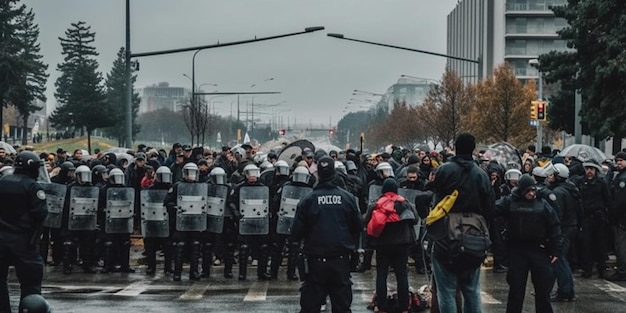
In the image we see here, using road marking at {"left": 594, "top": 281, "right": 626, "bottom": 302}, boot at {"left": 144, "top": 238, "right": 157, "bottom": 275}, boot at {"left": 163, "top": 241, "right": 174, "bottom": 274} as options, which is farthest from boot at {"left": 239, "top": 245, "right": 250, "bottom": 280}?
road marking at {"left": 594, "top": 281, "right": 626, "bottom": 302}

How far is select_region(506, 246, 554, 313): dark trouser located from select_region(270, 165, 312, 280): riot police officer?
17.3 ft

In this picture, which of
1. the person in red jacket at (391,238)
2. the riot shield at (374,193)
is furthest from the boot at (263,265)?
the person in red jacket at (391,238)

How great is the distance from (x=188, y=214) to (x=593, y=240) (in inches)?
267

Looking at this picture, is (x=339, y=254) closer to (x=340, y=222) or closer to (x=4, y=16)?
(x=340, y=222)

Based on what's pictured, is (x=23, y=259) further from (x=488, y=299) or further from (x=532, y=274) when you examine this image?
(x=488, y=299)

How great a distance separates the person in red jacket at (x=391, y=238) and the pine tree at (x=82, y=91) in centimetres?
7213

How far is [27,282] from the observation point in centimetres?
1070

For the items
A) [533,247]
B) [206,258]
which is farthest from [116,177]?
[533,247]

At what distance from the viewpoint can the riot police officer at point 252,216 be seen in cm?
1622

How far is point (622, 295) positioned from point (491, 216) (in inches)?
237

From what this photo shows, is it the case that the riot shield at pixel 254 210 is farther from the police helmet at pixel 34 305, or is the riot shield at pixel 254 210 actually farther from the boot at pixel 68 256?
the police helmet at pixel 34 305

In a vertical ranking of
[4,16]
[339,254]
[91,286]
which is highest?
[4,16]

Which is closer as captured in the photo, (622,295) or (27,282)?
(27,282)

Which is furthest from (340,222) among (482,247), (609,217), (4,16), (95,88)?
(95,88)
